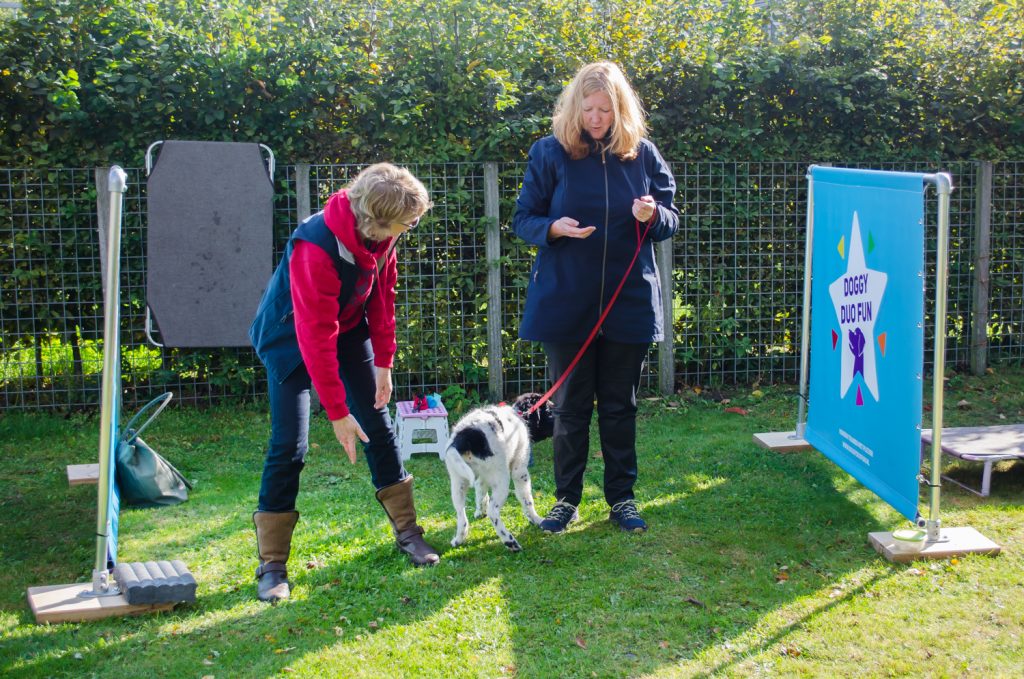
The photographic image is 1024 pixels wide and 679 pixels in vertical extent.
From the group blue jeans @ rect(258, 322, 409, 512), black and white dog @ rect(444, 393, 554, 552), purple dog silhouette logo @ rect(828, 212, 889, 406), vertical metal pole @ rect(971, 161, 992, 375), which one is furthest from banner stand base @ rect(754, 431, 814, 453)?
vertical metal pole @ rect(971, 161, 992, 375)

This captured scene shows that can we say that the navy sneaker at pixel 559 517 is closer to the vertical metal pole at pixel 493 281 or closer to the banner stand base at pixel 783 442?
the banner stand base at pixel 783 442

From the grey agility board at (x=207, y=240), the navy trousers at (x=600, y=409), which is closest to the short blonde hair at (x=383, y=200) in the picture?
the navy trousers at (x=600, y=409)

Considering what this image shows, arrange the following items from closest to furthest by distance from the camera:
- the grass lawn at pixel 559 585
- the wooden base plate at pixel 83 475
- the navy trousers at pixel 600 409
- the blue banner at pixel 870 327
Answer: the grass lawn at pixel 559 585 < the blue banner at pixel 870 327 < the navy trousers at pixel 600 409 < the wooden base plate at pixel 83 475

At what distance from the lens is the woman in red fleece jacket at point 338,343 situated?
Answer: 336cm

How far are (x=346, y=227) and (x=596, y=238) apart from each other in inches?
47.9

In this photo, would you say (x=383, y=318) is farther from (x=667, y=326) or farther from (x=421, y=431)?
(x=667, y=326)

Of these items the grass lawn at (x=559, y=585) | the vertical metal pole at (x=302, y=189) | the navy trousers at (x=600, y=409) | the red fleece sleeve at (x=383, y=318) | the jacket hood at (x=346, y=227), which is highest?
the vertical metal pole at (x=302, y=189)

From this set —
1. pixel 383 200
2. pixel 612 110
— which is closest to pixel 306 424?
pixel 383 200

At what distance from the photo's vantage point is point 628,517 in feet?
14.4

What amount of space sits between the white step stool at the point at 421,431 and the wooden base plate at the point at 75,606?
2234mm

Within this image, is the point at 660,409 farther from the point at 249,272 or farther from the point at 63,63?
the point at 63,63

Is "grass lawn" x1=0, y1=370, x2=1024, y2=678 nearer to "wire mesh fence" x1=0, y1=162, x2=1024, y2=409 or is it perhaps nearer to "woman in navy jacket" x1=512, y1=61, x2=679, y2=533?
"woman in navy jacket" x1=512, y1=61, x2=679, y2=533

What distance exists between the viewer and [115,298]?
11.5ft

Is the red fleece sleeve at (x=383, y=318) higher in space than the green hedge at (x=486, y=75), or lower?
lower
